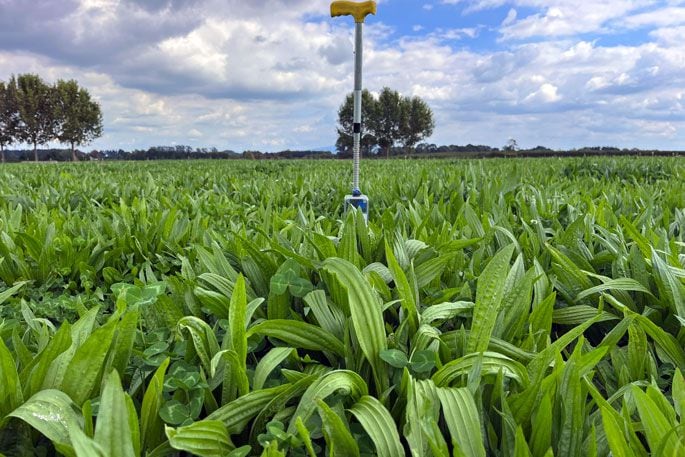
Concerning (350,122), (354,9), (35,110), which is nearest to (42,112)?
(35,110)

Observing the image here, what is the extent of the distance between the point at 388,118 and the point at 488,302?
72.7 m

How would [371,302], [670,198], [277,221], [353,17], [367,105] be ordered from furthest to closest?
[367,105] → [670,198] → [353,17] → [277,221] → [371,302]

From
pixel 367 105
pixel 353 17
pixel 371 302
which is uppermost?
pixel 367 105

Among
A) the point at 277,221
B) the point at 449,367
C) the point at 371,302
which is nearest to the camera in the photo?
the point at 449,367

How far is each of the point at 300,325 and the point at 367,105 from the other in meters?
68.8

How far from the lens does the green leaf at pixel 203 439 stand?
100cm

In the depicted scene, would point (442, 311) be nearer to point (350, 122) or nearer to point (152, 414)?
point (152, 414)

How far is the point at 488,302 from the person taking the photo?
140cm

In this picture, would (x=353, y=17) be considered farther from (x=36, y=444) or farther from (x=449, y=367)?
(x=36, y=444)

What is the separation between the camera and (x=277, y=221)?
2.84 metres

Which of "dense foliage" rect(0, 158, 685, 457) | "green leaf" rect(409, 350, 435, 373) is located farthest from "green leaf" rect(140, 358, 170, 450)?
"green leaf" rect(409, 350, 435, 373)

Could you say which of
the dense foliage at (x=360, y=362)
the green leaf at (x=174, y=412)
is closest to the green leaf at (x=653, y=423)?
the dense foliage at (x=360, y=362)

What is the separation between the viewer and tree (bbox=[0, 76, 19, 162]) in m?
59.0

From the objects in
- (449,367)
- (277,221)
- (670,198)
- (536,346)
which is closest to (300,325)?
(449,367)
